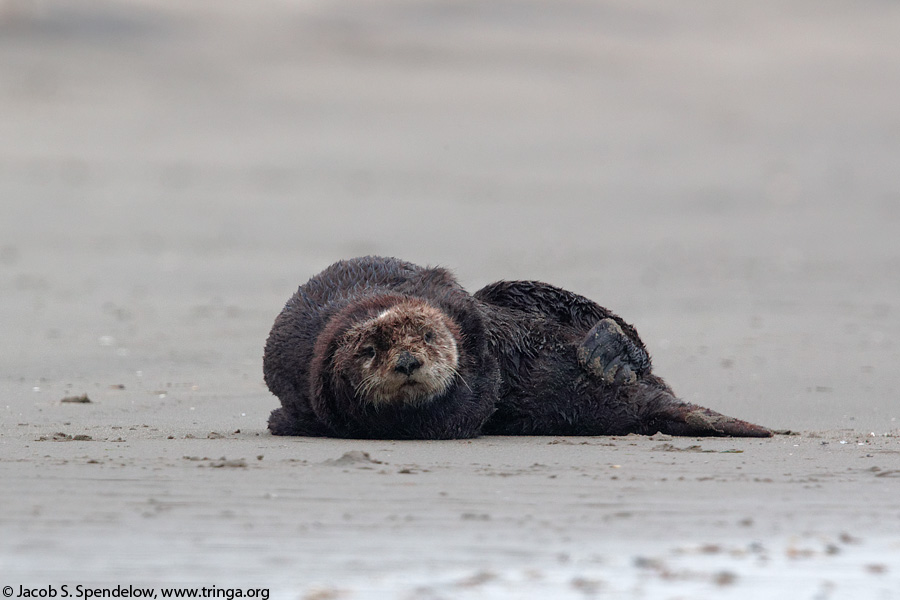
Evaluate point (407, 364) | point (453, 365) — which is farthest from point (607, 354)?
point (407, 364)

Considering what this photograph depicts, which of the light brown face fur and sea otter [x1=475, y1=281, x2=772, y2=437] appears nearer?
the light brown face fur

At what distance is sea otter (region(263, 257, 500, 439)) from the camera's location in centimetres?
647

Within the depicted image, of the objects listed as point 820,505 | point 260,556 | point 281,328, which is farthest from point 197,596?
point 281,328

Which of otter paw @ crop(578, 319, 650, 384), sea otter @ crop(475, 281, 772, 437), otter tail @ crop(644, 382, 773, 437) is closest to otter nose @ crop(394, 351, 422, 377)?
sea otter @ crop(475, 281, 772, 437)

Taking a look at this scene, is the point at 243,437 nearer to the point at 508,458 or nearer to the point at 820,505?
the point at 508,458

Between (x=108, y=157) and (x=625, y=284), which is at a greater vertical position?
(x=108, y=157)

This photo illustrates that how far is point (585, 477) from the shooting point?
5.15 metres

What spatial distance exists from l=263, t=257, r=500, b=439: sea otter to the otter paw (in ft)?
1.97

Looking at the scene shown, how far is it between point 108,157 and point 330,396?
767 inches

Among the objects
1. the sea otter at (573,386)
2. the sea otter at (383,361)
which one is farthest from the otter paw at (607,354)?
the sea otter at (383,361)

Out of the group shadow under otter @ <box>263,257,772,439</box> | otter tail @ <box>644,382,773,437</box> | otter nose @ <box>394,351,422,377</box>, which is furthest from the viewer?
otter tail @ <box>644,382,773,437</box>

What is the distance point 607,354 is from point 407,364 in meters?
1.48

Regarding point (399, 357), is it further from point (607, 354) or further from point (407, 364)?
point (607, 354)

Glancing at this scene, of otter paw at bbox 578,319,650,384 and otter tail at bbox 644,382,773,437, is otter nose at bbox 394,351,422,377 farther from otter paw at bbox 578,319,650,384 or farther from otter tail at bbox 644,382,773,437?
otter tail at bbox 644,382,773,437
